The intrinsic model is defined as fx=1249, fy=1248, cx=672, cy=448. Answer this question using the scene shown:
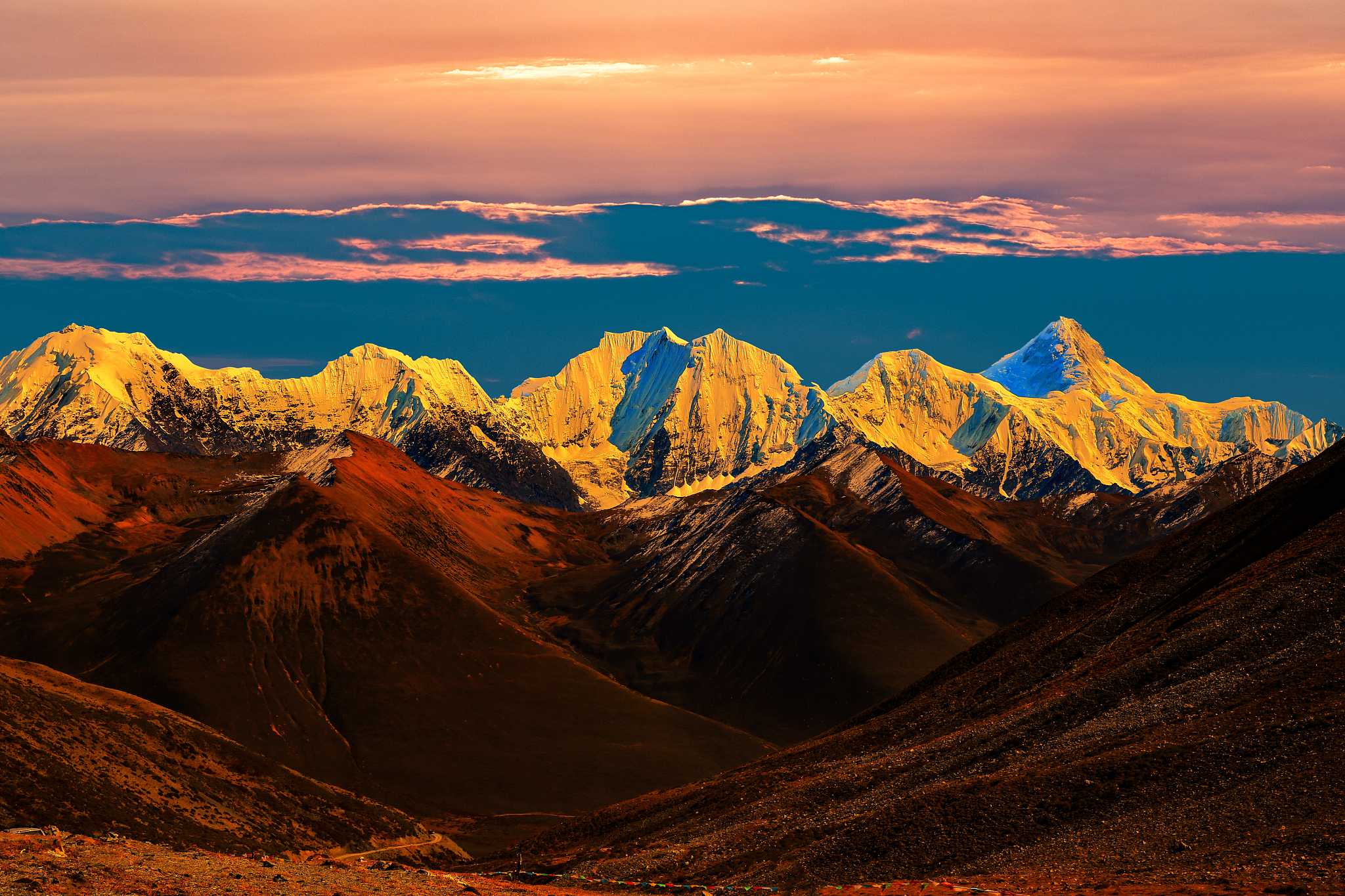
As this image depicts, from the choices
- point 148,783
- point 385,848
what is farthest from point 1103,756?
point 148,783

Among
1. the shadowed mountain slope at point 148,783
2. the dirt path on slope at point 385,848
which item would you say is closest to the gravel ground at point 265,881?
the shadowed mountain slope at point 148,783

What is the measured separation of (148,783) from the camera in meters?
139

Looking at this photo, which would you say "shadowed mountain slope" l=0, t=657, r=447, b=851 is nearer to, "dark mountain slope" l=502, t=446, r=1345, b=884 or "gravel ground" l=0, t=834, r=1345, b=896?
Result: "dark mountain slope" l=502, t=446, r=1345, b=884

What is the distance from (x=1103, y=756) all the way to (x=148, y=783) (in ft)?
340

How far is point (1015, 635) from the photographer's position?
502ft

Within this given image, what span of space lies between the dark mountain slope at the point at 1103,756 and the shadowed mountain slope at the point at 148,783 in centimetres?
3508

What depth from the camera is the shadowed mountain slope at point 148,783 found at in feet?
411

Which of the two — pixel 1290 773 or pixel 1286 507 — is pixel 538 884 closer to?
pixel 1290 773

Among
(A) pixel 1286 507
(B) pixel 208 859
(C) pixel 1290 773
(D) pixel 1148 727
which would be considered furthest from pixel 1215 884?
(A) pixel 1286 507

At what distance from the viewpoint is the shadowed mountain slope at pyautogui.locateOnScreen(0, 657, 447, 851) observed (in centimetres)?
12531

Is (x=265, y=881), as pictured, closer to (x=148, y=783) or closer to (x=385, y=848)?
(x=148, y=783)

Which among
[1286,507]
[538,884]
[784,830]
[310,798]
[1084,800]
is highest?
[1286,507]

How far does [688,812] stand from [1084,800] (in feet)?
155

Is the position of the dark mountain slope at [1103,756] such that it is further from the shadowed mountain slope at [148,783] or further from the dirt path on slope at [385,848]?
the shadowed mountain slope at [148,783]
